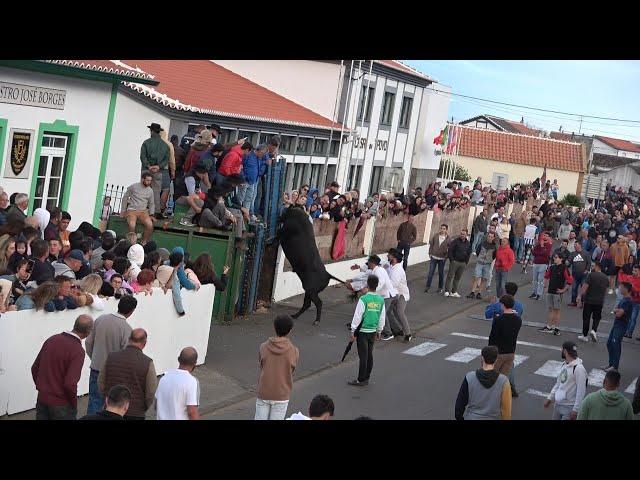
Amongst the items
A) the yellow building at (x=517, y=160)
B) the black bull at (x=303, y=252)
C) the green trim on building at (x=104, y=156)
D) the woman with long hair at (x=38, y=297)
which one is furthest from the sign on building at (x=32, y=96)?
the yellow building at (x=517, y=160)

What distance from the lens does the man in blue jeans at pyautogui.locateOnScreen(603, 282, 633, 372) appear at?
59.9ft

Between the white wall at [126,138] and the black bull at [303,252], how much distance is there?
17.4 ft

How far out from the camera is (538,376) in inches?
736

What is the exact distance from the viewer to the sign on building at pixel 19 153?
1996cm

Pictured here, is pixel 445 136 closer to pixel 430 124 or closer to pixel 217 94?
pixel 430 124

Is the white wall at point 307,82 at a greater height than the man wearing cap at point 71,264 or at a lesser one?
greater

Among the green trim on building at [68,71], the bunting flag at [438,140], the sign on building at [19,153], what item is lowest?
the sign on building at [19,153]

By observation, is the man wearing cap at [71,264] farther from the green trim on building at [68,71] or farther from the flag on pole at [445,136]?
the flag on pole at [445,136]

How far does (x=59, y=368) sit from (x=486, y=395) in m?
4.09

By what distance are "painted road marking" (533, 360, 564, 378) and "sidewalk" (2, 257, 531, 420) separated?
2.74 metres

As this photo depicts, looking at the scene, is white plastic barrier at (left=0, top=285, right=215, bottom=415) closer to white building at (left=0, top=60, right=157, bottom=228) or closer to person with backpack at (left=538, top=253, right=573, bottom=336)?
white building at (left=0, top=60, right=157, bottom=228)
